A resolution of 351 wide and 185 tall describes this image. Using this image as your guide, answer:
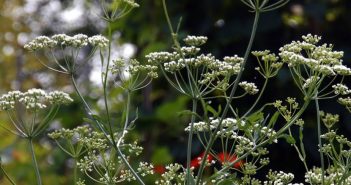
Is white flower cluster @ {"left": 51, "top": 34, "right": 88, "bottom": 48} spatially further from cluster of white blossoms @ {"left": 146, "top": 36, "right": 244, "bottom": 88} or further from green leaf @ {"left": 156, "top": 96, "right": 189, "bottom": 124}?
green leaf @ {"left": 156, "top": 96, "right": 189, "bottom": 124}

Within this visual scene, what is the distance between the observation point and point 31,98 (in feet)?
6.82

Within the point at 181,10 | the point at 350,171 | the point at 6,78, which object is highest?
the point at 6,78

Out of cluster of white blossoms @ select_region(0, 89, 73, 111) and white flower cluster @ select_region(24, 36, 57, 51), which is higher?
white flower cluster @ select_region(24, 36, 57, 51)

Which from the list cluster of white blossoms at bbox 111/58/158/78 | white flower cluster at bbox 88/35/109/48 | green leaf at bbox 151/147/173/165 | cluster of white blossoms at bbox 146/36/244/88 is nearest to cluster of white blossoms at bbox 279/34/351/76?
cluster of white blossoms at bbox 146/36/244/88

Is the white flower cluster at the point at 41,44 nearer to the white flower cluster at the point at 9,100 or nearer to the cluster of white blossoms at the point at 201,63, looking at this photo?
the white flower cluster at the point at 9,100

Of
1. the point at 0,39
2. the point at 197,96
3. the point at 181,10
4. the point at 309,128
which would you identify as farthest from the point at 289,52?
the point at 0,39

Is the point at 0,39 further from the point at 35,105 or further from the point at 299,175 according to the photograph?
the point at 35,105

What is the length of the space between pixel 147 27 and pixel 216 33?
0.57 meters

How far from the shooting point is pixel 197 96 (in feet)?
6.69

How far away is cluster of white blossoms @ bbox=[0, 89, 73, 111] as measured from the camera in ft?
6.80

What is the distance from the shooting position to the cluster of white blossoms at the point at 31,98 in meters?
2.07

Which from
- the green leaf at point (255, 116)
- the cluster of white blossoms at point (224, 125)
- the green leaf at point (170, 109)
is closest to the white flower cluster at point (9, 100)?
the cluster of white blossoms at point (224, 125)

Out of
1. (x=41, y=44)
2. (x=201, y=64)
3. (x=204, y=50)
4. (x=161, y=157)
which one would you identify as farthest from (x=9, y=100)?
(x=204, y=50)

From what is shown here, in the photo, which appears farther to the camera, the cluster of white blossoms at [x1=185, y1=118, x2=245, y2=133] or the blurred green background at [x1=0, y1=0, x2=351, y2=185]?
the blurred green background at [x1=0, y1=0, x2=351, y2=185]
